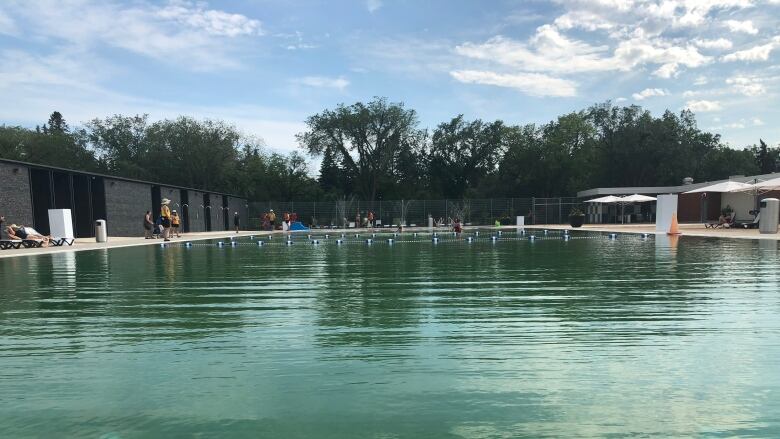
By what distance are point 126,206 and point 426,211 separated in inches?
946

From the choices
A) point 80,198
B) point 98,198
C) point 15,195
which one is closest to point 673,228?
point 15,195

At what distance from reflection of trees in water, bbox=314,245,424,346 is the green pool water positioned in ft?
0.11

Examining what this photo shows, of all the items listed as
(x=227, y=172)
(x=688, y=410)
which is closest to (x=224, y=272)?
(x=688, y=410)

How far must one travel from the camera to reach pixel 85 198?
23906 millimetres

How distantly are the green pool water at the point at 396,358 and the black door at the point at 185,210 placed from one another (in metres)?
24.9

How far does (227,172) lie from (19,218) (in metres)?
33.2

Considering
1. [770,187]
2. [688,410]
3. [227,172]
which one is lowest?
[688,410]

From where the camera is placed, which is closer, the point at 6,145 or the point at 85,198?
the point at 85,198

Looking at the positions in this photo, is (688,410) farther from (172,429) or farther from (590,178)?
(590,178)

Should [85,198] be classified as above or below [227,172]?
below

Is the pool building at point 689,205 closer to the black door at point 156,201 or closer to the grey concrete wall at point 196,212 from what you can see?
the grey concrete wall at point 196,212

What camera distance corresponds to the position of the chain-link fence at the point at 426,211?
135 feet

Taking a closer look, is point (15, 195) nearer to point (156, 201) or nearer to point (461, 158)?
point (156, 201)

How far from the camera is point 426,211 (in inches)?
1674
